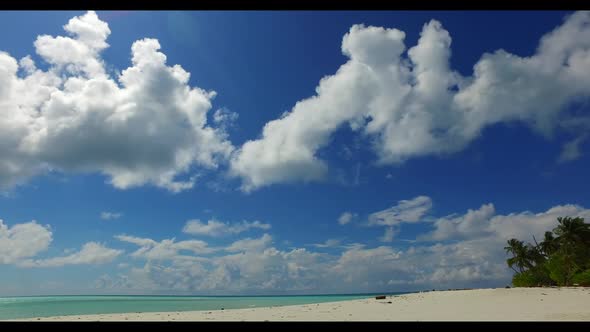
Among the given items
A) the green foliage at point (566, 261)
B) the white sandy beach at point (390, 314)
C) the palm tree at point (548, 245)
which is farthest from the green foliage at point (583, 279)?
the white sandy beach at point (390, 314)

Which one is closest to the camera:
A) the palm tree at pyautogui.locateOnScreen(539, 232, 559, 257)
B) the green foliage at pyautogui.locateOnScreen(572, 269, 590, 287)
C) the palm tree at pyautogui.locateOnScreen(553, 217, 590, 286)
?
the green foliage at pyautogui.locateOnScreen(572, 269, 590, 287)

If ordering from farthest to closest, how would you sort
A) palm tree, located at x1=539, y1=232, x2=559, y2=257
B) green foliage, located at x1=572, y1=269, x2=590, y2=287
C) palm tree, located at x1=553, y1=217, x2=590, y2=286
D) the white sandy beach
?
palm tree, located at x1=539, y1=232, x2=559, y2=257 < palm tree, located at x1=553, y1=217, x2=590, y2=286 < green foliage, located at x1=572, y1=269, x2=590, y2=287 < the white sandy beach

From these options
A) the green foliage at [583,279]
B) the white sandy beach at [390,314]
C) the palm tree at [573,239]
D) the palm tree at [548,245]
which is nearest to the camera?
Result: the white sandy beach at [390,314]

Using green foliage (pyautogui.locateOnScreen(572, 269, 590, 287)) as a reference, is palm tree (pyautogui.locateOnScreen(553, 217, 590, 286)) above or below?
above

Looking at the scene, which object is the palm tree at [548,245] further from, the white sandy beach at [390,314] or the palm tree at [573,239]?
the white sandy beach at [390,314]

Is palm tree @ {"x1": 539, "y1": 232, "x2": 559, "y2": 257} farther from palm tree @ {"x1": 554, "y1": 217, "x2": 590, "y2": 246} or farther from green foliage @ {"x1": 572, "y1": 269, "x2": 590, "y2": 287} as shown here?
green foliage @ {"x1": 572, "y1": 269, "x2": 590, "y2": 287}

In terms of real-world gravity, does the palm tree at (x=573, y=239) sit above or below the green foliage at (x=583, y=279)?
above

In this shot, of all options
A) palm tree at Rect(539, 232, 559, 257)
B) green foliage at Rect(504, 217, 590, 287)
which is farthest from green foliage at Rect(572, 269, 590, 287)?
palm tree at Rect(539, 232, 559, 257)
